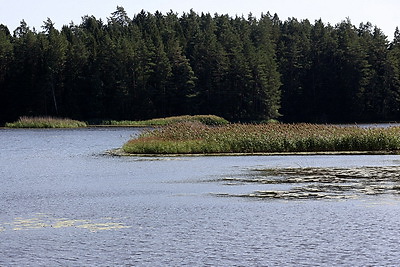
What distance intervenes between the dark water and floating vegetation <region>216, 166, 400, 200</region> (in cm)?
56

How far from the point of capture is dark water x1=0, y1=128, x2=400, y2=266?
16.9 metres

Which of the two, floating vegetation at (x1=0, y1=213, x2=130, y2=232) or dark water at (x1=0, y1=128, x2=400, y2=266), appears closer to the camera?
dark water at (x1=0, y1=128, x2=400, y2=266)

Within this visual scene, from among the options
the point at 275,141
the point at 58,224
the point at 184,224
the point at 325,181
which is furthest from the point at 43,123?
the point at 184,224

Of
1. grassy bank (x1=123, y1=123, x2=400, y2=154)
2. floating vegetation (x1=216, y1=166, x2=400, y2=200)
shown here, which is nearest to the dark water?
floating vegetation (x1=216, y1=166, x2=400, y2=200)

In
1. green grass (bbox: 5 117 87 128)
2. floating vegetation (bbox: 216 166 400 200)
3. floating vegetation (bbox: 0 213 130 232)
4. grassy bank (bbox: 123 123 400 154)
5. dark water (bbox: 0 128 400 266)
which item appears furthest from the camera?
green grass (bbox: 5 117 87 128)

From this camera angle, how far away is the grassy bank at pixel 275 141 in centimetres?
5025

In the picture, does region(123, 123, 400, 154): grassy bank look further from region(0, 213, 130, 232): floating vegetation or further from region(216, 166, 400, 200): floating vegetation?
region(0, 213, 130, 232): floating vegetation

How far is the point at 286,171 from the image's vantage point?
3650 centimetres

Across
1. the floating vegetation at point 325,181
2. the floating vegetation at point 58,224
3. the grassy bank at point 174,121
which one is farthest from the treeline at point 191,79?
the floating vegetation at point 58,224

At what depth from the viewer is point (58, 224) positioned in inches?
845

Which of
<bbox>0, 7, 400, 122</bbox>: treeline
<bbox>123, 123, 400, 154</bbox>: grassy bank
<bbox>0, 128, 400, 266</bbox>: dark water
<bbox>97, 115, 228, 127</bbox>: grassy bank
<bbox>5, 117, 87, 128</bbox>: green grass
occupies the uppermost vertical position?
<bbox>0, 7, 400, 122</bbox>: treeline

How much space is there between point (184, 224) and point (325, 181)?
11.7 m

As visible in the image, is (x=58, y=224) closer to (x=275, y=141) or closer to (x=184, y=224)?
(x=184, y=224)

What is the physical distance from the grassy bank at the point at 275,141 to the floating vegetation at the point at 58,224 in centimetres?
2863
